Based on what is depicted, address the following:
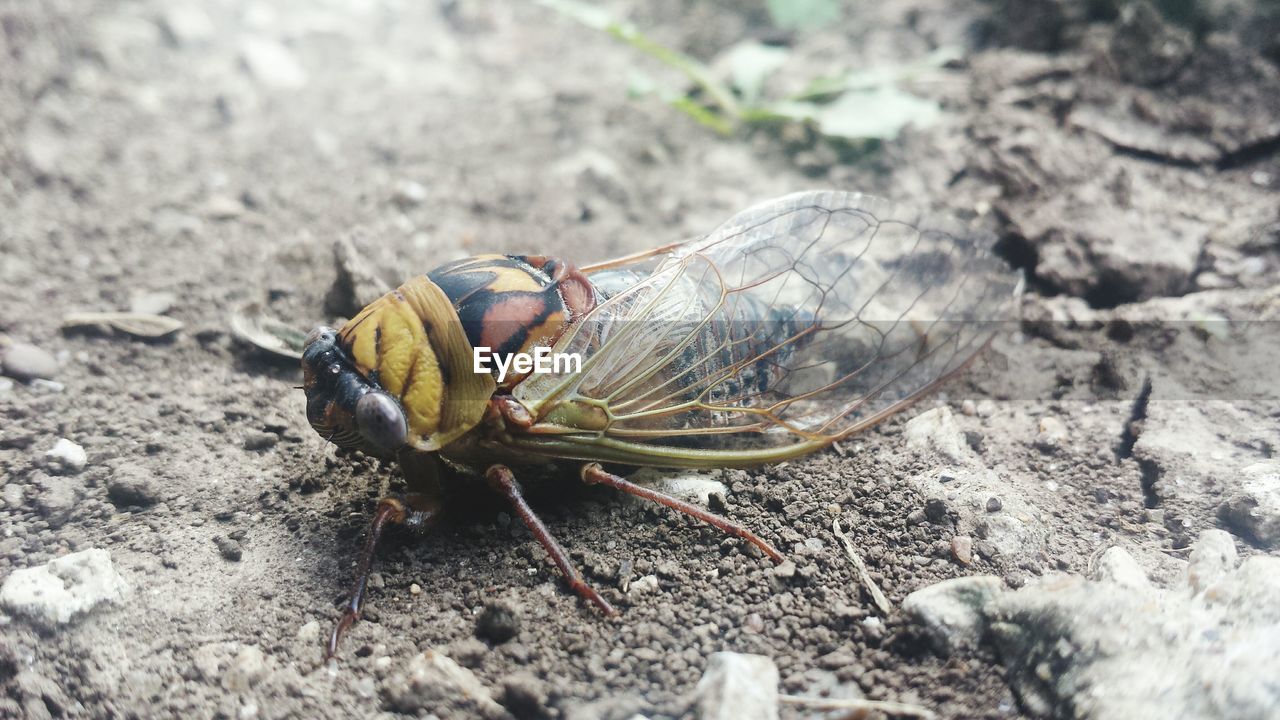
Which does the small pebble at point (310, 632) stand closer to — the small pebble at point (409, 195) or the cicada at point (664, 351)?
the cicada at point (664, 351)

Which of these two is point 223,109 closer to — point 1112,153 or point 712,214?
point 712,214

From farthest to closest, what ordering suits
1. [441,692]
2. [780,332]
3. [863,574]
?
[780,332] < [863,574] < [441,692]

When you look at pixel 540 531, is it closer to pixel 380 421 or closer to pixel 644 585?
pixel 644 585

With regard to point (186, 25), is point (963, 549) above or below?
below

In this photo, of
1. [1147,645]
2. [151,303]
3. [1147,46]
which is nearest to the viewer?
[1147,645]

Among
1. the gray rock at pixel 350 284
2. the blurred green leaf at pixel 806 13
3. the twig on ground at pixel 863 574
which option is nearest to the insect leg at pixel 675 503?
the twig on ground at pixel 863 574

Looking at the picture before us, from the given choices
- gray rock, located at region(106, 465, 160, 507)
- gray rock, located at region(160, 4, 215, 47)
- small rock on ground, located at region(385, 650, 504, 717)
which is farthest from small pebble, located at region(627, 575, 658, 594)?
gray rock, located at region(160, 4, 215, 47)

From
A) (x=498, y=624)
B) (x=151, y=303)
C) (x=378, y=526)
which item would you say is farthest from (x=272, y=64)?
(x=498, y=624)
